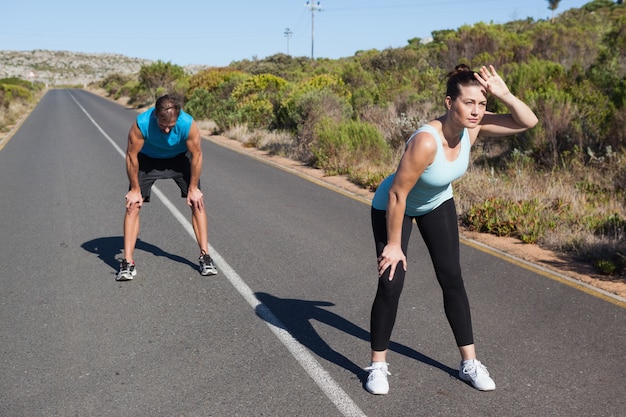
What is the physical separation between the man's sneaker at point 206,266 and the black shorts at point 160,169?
845 millimetres

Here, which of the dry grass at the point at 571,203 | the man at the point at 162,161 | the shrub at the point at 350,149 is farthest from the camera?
the shrub at the point at 350,149

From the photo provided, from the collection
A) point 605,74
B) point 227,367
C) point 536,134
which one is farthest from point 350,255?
point 605,74

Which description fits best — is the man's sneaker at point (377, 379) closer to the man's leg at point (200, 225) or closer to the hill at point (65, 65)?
the man's leg at point (200, 225)

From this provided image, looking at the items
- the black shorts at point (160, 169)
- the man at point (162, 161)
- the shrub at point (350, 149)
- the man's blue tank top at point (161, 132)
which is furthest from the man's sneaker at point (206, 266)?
the shrub at point (350, 149)

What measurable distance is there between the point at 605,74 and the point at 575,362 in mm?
10186

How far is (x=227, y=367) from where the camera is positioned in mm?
4215

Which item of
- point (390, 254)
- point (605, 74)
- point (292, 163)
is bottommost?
point (292, 163)

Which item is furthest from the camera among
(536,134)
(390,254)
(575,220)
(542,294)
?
(536,134)

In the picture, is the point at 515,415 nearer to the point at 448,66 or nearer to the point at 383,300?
the point at 383,300

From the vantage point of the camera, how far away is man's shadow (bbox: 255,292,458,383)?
14.1 feet

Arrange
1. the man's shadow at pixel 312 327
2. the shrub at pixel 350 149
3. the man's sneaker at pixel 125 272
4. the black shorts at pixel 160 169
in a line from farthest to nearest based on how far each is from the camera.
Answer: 1. the shrub at pixel 350 149
2. the black shorts at pixel 160 169
3. the man's sneaker at pixel 125 272
4. the man's shadow at pixel 312 327

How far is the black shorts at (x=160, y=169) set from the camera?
20.7 ft

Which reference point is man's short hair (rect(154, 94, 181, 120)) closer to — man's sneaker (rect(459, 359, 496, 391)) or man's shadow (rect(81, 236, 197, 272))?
man's shadow (rect(81, 236, 197, 272))

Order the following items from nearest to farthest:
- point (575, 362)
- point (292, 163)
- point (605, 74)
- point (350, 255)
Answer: point (575, 362) → point (350, 255) → point (605, 74) → point (292, 163)
